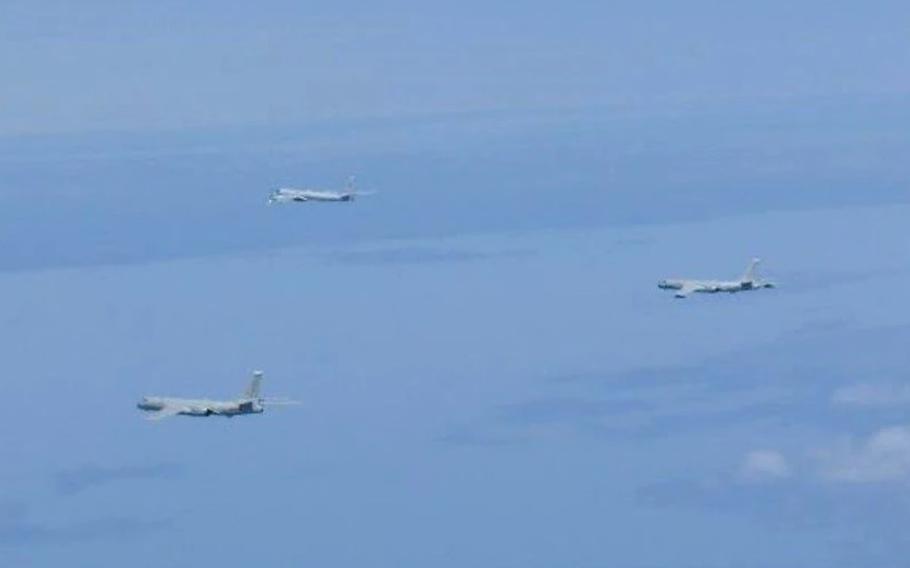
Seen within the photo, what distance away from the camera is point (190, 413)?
193 m

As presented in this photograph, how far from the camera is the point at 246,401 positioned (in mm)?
188250

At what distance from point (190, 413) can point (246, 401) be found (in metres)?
6.67
